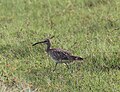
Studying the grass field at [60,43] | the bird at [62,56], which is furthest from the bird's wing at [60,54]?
the grass field at [60,43]

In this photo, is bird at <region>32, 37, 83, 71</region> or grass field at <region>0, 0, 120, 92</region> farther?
bird at <region>32, 37, 83, 71</region>

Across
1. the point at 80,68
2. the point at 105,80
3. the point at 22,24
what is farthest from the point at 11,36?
the point at 105,80

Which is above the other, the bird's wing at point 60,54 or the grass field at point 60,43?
the bird's wing at point 60,54

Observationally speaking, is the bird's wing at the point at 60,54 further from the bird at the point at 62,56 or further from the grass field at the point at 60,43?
the grass field at the point at 60,43

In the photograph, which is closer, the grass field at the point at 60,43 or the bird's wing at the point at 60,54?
the grass field at the point at 60,43

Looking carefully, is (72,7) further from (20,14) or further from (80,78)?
(80,78)

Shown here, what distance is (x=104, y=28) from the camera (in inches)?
430

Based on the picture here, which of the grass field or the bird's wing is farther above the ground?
the bird's wing

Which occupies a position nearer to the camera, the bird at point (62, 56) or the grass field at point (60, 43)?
the grass field at point (60, 43)

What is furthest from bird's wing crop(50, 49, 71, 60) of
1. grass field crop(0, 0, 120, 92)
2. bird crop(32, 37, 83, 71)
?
grass field crop(0, 0, 120, 92)

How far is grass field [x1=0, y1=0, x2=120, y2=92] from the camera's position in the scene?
24.8 ft

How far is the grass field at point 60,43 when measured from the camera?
757 cm

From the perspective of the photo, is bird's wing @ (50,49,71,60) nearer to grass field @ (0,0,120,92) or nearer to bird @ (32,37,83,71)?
bird @ (32,37,83,71)

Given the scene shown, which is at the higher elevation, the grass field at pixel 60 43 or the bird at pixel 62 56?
the bird at pixel 62 56
